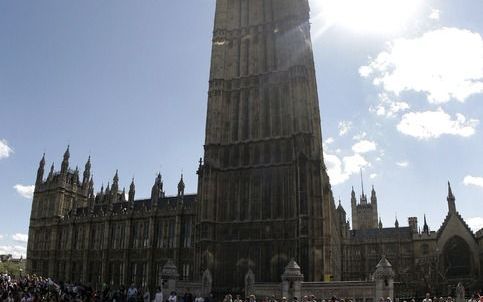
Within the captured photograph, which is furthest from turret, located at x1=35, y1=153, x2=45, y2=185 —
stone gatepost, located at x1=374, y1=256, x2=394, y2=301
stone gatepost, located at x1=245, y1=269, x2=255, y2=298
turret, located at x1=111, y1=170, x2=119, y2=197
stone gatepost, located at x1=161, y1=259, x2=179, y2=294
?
stone gatepost, located at x1=374, y1=256, x2=394, y2=301

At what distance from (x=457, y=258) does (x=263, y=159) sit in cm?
4218

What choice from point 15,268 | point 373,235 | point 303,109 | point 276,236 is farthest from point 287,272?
point 15,268

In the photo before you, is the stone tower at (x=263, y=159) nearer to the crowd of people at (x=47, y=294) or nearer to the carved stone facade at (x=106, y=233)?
the crowd of people at (x=47, y=294)

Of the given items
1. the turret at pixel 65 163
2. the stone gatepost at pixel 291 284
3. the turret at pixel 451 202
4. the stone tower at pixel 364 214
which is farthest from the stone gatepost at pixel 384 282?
the stone tower at pixel 364 214

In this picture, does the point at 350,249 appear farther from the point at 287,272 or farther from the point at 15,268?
the point at 15,268

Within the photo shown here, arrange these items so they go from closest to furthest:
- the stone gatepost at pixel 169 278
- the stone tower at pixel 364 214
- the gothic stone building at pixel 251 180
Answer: the stone gatepost at pixel 169 278
the gothic stone building at pixel 251 180
the stone tower at pixel 364 214

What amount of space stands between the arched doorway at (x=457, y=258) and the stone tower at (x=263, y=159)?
111 ft

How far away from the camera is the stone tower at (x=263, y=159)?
30859 mm

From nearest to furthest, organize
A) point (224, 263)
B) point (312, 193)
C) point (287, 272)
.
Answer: point (287, 272) → point (312, 193) → point (224, 263)

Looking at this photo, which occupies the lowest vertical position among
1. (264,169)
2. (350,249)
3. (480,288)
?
(480,288)

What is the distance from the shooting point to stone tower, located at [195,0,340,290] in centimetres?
3086

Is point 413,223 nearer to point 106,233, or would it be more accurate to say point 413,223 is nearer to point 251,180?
point 106,233

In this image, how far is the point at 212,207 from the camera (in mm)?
33500

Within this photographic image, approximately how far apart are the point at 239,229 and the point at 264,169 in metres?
5.10
